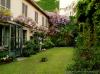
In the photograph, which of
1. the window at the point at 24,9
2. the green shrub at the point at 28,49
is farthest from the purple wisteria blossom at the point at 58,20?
the green shrub at the point at 28,49

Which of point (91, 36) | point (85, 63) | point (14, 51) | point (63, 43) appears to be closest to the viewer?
point (85, 63)

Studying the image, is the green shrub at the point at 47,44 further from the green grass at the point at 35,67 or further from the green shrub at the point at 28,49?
the green grass at the point at 35,67

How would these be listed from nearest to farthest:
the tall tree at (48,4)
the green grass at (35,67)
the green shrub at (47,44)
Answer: the green grass at (35,67) → the green shrub at (47,44) → the tall tree at (48,4)

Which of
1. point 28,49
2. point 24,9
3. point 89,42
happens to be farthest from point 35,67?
point 24,9

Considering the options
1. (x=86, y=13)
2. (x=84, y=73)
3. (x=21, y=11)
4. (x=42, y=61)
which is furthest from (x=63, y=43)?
(x=84, y=73)

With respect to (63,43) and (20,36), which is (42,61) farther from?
(63,43)

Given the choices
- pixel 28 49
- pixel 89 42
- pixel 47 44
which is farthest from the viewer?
pixel 47 44

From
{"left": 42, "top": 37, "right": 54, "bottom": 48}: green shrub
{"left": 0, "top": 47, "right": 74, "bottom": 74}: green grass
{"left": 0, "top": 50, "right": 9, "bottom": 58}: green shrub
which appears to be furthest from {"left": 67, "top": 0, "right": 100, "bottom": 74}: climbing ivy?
{"left": 42, "top": 37, "right": 54, "bottom": 48}: green shrub

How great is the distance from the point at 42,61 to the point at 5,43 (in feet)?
13.2

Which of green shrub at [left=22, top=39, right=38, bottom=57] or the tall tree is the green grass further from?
the tall tree

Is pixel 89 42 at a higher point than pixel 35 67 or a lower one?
higher

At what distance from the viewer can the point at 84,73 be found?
1098 cm

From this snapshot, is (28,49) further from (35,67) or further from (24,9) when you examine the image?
(35,67)

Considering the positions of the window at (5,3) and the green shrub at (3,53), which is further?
the window at (5,3)
